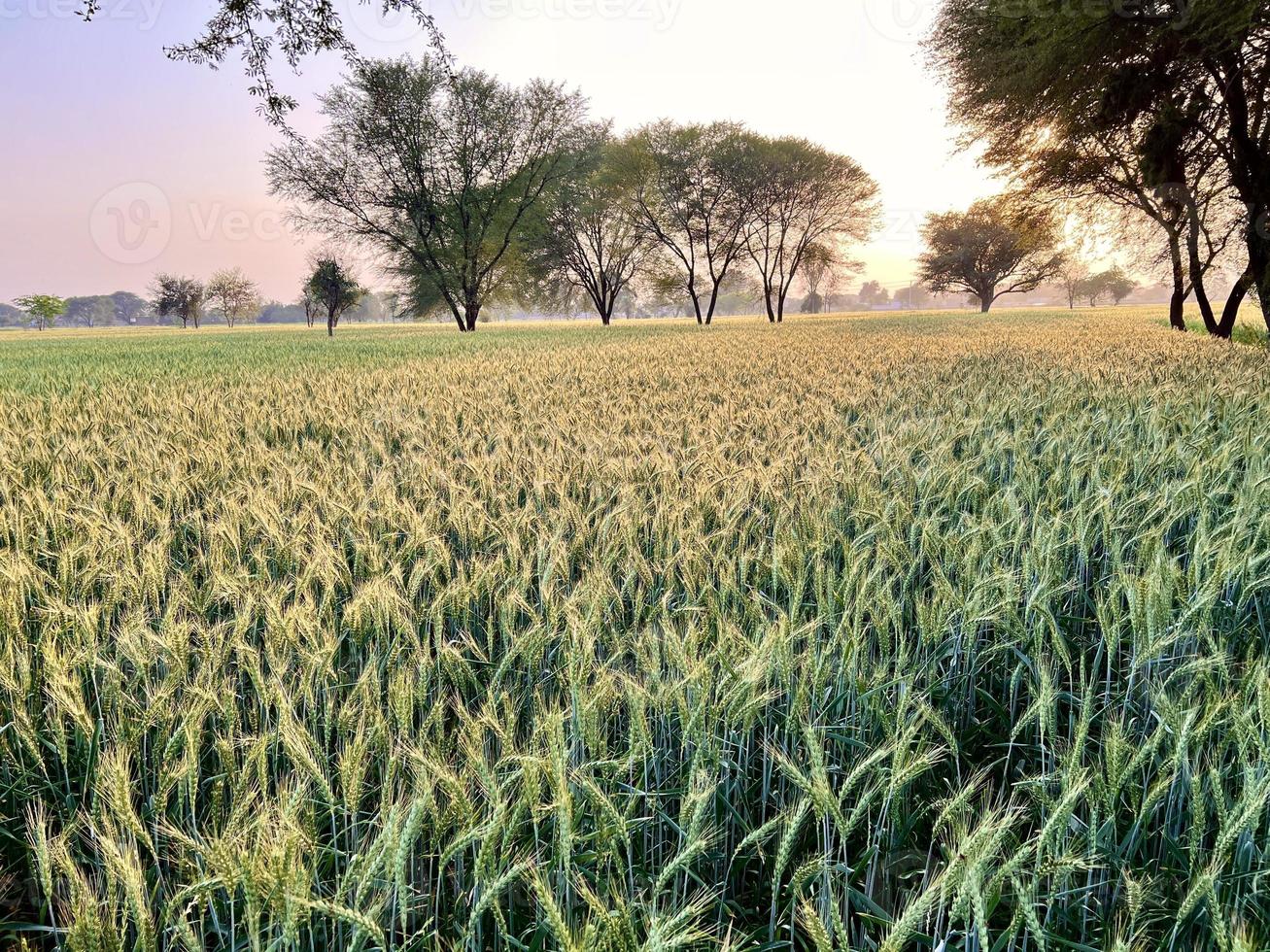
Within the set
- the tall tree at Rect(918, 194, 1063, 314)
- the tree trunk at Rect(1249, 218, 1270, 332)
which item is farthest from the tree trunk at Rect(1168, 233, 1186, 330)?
the tall tree at Rect(918, 194, 1063, 314)

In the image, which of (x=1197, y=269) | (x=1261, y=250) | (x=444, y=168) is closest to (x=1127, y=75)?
(x=1261, y=250)

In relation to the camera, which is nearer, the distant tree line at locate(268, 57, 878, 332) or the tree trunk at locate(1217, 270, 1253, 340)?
the tree trunk at locate(1217, 270, 1253, 340)

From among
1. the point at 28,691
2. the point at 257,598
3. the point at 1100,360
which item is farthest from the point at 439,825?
the point at 1100,360

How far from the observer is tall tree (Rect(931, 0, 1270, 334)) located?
8.25 m

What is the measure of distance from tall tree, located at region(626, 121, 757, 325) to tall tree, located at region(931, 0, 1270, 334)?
31.0 meters

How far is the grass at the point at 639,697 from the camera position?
39.5 inches

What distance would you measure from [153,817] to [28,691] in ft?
1.63

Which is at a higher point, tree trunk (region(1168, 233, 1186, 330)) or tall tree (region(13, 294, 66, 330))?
tall tree (region(13, 294, 66, 330))

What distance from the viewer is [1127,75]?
10.6 m

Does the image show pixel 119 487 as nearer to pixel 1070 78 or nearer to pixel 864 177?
pixel 1070 78

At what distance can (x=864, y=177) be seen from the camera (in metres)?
48.4

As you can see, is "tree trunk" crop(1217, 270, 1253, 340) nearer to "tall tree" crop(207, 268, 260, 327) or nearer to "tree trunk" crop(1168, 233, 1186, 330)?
"tree trunk" crop(1168, 233, 1186, 330)

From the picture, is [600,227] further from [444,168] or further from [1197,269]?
[1197,269]

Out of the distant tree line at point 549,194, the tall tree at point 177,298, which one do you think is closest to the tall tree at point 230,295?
the tall tree at point 177,298
